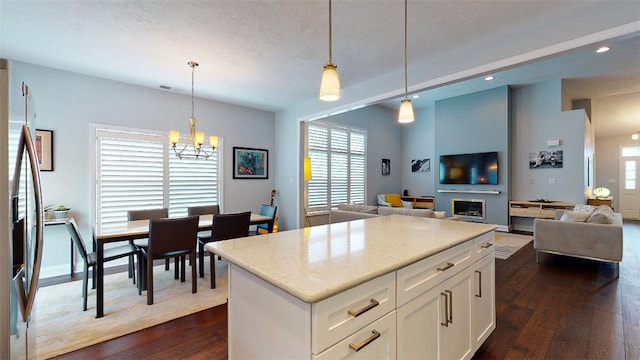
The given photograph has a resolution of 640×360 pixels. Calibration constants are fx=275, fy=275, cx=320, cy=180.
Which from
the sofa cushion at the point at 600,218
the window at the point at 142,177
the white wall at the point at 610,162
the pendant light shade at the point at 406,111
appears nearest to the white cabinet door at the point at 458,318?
the pendant light shade at the point at 406,111

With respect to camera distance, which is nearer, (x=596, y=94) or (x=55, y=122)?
(x=55, y=122)

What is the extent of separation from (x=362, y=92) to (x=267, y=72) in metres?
1.49

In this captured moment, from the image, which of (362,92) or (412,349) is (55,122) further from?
(412,349)

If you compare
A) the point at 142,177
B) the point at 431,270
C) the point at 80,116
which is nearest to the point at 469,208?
the point at 431,270

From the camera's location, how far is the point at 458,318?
163 centimetres

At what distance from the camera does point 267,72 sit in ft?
12.8

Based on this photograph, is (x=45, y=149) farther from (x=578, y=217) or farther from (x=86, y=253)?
(x=578, y=217)

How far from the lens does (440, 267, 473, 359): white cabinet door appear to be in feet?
5.01

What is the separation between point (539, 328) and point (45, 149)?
19.2 feet

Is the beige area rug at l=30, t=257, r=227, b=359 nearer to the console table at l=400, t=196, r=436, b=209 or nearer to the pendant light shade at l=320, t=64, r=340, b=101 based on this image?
the pendant light shade at l=320, t=64, r=340, b=101

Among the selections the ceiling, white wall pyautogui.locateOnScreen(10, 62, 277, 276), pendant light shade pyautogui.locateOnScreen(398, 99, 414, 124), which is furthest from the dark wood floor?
white wall pyautogui.locateOnScreen(10, 62, 277, 276)

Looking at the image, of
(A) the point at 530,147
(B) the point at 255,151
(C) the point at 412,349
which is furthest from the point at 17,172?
(A) the point at 530,147

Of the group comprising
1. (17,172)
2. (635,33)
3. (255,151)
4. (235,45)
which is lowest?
(17,172)

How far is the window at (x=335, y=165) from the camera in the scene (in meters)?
6.38
